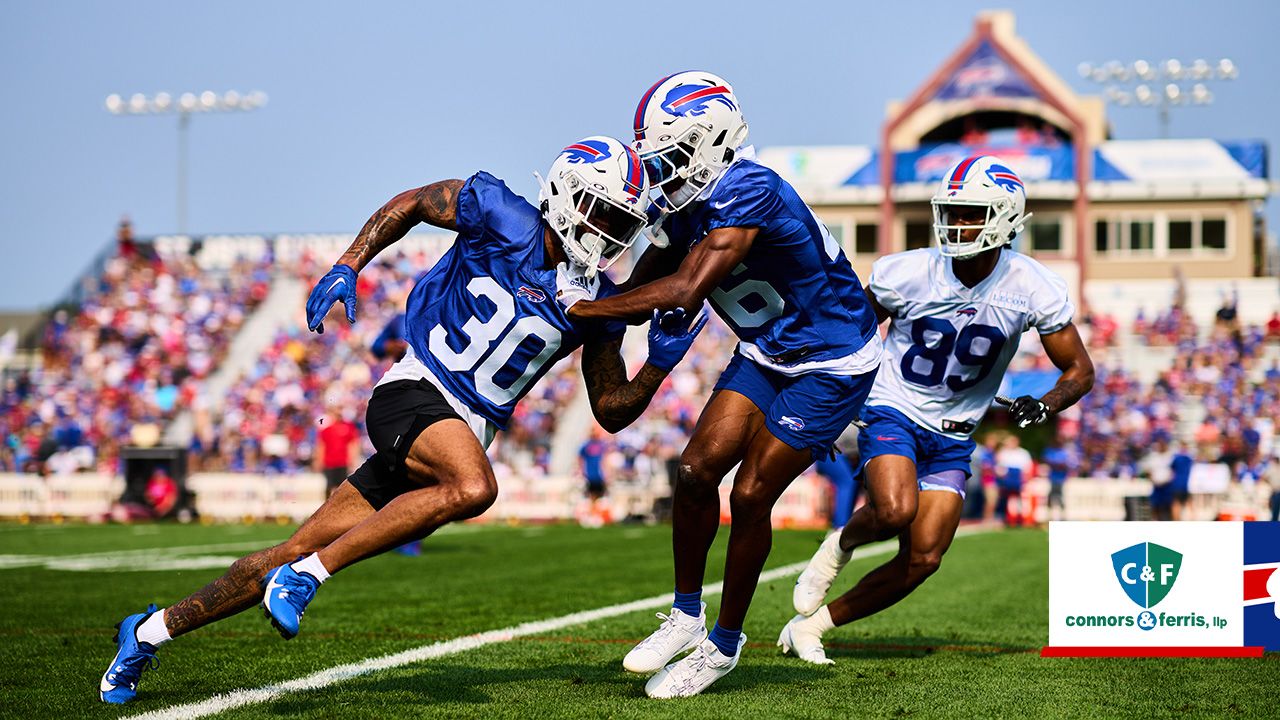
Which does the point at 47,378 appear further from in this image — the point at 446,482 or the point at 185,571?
the point at 446,482

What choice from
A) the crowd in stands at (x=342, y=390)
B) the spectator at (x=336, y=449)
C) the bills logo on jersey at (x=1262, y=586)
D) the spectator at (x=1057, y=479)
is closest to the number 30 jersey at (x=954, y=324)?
the bills logo on jersey at (x=1262, y=586)

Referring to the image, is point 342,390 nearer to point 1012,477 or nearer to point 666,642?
point 1012,477

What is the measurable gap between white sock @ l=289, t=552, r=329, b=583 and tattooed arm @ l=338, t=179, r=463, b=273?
3.48ft

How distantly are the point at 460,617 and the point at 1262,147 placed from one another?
125ft

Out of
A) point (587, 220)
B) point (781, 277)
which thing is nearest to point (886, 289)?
point (781, 277)

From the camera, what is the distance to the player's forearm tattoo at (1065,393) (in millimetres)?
6270

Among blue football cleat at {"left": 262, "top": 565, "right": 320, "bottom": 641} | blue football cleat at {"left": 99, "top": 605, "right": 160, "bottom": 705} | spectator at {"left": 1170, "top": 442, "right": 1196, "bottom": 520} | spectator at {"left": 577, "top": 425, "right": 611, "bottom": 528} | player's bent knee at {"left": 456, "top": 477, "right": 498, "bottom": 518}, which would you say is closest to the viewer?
blue football cleat at {"left": 262, "top": 565, "right": 320, "bottom": 641}

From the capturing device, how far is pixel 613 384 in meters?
5.16

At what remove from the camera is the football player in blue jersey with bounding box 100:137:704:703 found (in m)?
4.71

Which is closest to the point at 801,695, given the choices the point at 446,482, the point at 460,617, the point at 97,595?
the point at 446,482

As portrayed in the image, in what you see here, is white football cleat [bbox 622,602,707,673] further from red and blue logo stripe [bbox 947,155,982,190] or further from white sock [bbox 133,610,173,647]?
red and blue logo stripe [bbox 947,155,982,190]

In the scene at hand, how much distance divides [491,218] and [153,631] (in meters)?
1.78

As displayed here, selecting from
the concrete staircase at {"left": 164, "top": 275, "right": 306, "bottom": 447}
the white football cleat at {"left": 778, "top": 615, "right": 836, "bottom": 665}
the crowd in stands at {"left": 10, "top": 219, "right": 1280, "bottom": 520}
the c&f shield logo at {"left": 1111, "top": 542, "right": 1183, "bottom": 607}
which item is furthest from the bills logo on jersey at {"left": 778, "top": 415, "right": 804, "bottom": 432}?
the concrete staircase at {"left": 164, "top": 275, "right": 306, "bottom": 447}

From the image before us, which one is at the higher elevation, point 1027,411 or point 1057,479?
point 1027,411
